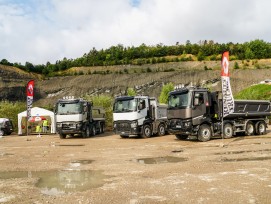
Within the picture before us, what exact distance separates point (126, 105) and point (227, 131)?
21.3 ft

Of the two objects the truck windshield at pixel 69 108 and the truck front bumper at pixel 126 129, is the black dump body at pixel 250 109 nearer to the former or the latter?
the truck front bumper at pixel 126 129

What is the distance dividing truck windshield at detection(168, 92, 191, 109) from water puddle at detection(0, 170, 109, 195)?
8.74 meters

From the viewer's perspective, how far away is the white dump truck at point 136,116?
21.3 m

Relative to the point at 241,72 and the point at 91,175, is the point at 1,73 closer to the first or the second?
the point at 241,72

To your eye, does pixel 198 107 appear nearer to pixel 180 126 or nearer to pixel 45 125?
pixel 180 126

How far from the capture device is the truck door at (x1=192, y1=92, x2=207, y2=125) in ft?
57.0

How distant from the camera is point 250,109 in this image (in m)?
20.1

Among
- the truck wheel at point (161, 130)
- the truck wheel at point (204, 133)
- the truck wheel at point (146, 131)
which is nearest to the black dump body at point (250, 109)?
the truck wheel at point (204, 133)

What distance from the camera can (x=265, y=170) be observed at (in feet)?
29.9

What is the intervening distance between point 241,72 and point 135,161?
76144mm

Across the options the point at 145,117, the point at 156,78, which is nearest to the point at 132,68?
the point at 156,78

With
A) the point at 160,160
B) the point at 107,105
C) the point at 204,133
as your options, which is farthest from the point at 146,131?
the point at 107,105

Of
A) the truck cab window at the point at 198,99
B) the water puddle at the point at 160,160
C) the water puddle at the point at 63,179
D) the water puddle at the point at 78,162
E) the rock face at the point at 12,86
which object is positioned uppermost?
the rock face at the point at 12,86

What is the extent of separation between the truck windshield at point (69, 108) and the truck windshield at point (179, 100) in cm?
739
